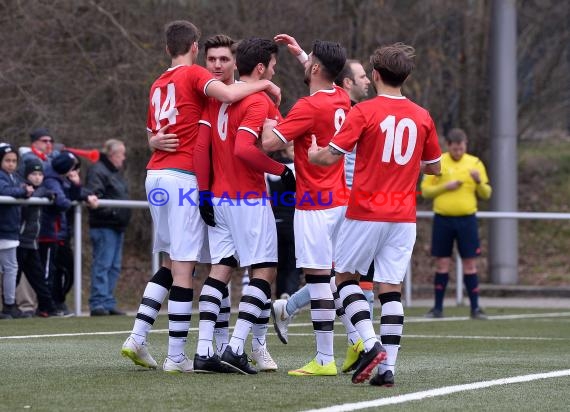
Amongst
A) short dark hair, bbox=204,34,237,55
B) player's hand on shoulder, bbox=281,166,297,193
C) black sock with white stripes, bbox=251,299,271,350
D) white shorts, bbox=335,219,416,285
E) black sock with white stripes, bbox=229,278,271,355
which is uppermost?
short dark hair, bbox=204,34,237,55

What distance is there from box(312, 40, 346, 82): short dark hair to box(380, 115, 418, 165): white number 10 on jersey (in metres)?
0.73

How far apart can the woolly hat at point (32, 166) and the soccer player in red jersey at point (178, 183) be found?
6672mm

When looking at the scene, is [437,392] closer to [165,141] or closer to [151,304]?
[151,304]

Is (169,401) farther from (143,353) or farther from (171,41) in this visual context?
(171,41)

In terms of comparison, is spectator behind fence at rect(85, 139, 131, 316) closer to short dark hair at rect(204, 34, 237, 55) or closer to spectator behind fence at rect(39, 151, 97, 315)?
spectator behind fence at rect(39, 151, 97, 315)

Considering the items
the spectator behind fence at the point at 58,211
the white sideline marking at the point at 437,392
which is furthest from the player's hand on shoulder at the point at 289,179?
the spectator behind fence at the point at 58,211

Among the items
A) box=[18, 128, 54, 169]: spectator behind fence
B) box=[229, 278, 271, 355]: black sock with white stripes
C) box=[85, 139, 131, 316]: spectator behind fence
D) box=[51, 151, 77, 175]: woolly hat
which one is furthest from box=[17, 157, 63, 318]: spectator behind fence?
box=[229, 278, 271, 355]: black sock with white stripes

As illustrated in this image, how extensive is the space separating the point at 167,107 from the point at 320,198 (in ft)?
3.74

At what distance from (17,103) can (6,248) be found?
546 cm

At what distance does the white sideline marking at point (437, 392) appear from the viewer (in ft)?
21.2

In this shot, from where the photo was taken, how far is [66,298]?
16.2 m

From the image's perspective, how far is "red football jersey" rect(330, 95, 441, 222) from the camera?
7.70 metres

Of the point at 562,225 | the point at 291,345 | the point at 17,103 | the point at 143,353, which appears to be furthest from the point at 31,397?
the point at 562,225

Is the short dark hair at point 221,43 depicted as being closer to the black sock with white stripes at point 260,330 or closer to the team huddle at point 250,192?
the team huddle at point 250,192
